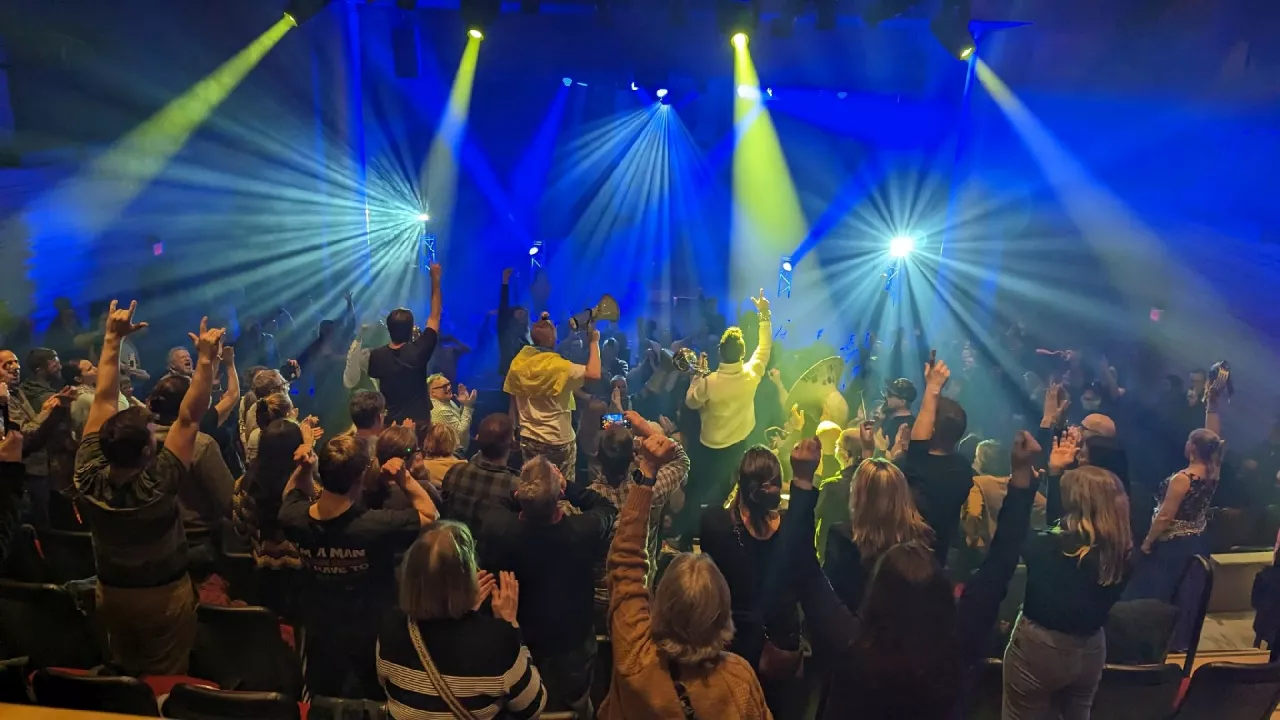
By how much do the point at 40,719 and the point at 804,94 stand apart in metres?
10.8

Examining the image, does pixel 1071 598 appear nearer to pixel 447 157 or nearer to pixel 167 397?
pixel 167 397

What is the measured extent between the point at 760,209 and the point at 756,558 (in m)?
9.47

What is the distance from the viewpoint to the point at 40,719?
2781mm

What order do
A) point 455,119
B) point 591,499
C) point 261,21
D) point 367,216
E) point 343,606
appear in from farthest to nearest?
point 455,119 < point 367,216 < point 261,21 < point 591,499 < point 343,606

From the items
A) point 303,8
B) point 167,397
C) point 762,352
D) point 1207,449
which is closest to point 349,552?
point 167,397

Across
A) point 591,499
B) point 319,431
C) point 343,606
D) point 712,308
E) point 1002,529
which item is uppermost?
point 712,308

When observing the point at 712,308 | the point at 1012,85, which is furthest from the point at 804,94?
the point at 712,308

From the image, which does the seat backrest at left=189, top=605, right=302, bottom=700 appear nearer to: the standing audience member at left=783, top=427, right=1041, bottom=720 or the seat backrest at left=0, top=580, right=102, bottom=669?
the seat backrest at left=0, top=580, right=102, bottom=669

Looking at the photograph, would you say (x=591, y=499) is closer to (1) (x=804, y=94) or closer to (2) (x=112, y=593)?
(2) (x=112, y=593)

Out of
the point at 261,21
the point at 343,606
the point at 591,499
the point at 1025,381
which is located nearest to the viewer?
the point at 343,606

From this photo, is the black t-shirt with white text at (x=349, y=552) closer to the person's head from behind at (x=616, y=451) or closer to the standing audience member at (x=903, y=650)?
the person's head from behind at (x=616, y=451)

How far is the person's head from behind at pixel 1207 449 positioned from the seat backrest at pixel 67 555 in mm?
5245

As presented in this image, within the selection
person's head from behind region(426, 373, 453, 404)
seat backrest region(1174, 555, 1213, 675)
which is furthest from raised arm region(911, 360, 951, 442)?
person's head from behind region(426, 373, 453, 404)

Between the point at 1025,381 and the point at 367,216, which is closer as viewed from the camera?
the point at 1025,381
